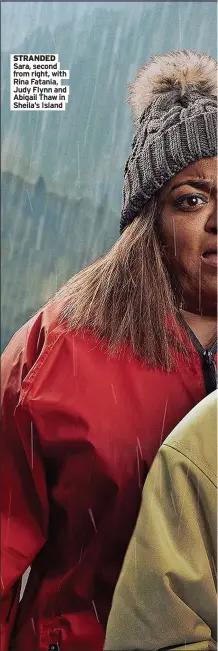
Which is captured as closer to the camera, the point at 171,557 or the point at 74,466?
the point at 171,557

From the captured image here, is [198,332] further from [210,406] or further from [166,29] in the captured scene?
[166,29]

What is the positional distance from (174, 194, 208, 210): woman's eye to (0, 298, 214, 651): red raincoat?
0.68ft

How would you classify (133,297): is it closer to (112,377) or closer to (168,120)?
(112,377)

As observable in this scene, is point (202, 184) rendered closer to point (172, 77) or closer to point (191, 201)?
point (191, 201)

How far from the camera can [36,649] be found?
1.24m

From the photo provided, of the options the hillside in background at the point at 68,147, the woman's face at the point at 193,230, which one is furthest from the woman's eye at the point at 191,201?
the hillside in background at the point at 68,147

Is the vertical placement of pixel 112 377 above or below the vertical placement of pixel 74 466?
above

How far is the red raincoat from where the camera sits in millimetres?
1224

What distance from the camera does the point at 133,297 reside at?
1288 mm

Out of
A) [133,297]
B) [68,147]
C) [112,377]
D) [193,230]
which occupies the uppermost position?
[68,147]

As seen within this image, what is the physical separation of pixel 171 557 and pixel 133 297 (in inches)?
15.5

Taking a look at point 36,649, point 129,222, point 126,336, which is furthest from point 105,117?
point 36,649

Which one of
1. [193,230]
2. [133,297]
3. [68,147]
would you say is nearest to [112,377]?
[133,297]

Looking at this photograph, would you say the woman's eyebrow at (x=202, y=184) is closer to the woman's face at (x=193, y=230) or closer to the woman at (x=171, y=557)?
the woman's face at (x=193, y=230)
